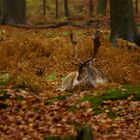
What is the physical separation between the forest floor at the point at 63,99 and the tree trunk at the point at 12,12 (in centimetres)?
1039

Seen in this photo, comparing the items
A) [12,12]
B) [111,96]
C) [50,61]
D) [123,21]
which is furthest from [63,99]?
[12,12]

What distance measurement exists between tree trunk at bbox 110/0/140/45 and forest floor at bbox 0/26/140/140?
1.88m

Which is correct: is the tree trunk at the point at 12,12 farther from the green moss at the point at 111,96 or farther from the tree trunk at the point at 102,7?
the green moss at the point at 111,96

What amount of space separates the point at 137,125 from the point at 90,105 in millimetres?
1291

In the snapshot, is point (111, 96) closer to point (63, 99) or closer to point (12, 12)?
point (63, 99)

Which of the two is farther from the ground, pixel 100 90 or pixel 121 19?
pixel 121 19

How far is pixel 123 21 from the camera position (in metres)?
17.2

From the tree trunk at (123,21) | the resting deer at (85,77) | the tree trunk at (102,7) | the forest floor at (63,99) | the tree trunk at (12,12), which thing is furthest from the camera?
the tree trunk at (102,7)

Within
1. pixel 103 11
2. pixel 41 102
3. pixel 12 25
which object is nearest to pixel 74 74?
pixel 41 102

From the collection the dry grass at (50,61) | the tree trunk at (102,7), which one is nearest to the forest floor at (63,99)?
the dry grass at (50,61)

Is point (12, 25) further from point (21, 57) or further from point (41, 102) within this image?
point (41, 102)

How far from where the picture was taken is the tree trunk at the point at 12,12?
25578 mm

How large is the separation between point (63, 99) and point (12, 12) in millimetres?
16183

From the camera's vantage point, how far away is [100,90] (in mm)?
10789
